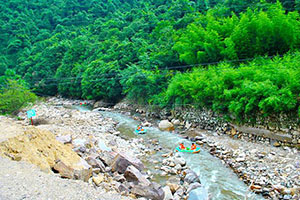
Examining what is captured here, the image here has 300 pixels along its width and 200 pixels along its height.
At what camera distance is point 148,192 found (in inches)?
201

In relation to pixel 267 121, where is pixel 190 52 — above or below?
above

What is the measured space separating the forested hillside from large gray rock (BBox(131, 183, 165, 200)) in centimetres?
574

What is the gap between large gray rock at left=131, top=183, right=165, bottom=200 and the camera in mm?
5066

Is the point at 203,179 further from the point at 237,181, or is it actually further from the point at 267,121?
the point at 267,121

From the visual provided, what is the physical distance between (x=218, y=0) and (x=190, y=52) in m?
18.0

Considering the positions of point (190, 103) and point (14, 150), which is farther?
point (190, 103)

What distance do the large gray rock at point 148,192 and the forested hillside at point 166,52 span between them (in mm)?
5741

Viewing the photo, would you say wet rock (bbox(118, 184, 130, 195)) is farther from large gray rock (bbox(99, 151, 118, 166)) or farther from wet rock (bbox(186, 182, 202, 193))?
wet rock (bbox(186, 182, 202, 193))

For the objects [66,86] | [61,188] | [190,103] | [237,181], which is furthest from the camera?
[66,86]

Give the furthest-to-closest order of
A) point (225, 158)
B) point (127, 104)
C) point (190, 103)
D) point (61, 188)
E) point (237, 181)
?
point (127, 104) < point (190, 103) < point (225, 158) < point (237, 181) < point (61, 188)

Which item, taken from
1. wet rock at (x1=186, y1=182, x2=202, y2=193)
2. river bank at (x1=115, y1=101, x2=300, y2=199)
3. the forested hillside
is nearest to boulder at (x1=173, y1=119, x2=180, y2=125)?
the forested hillside

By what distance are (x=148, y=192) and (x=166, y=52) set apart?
14905 mm

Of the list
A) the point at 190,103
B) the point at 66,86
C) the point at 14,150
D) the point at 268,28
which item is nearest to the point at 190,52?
the point at 190,103

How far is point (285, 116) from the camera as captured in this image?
813 cm
